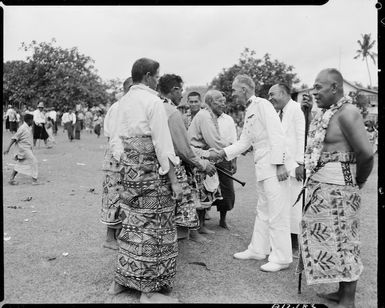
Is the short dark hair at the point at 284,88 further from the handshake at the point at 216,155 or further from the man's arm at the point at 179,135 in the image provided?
the man's arm at the point at 179,135

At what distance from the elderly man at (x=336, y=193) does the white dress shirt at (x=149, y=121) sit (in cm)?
137

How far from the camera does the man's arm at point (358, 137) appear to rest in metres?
3.44

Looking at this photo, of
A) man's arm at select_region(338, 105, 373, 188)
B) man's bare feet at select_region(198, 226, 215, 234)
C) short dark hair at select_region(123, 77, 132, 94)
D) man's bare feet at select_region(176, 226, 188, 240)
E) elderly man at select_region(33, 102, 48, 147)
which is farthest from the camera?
elderly man at select_region(33, 102, 48, 147)

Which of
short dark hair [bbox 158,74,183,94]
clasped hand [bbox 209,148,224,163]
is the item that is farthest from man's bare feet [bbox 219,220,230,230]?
short dark hair [bbox 158,74,183,94]

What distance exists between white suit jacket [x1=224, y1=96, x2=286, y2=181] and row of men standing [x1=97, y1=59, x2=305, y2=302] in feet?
0.04

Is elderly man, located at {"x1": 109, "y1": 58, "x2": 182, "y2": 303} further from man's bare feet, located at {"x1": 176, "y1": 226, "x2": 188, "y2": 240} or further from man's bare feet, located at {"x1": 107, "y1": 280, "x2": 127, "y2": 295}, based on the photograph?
man's bare feet, located at {"x1": 176, "y1": 226, "x2": 188, "y2": 240}

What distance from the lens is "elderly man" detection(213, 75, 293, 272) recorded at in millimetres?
4625

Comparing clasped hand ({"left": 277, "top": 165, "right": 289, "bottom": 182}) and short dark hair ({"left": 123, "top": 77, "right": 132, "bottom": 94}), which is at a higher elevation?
short dark hair ({"left": 123, "top": 77, "right": 132, "bottom": 94})

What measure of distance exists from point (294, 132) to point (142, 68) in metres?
2.48

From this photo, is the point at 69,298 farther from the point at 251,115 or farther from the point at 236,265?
the point at 251,115

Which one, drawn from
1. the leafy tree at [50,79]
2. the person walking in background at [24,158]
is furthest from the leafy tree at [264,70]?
the person walking in background at [24,158]

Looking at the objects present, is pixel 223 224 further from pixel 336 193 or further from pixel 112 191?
pixel 336 193

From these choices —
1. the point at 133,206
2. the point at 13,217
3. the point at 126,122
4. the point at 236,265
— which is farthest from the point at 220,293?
the point at 13,217

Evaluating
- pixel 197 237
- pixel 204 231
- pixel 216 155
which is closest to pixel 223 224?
pixel 204 231
